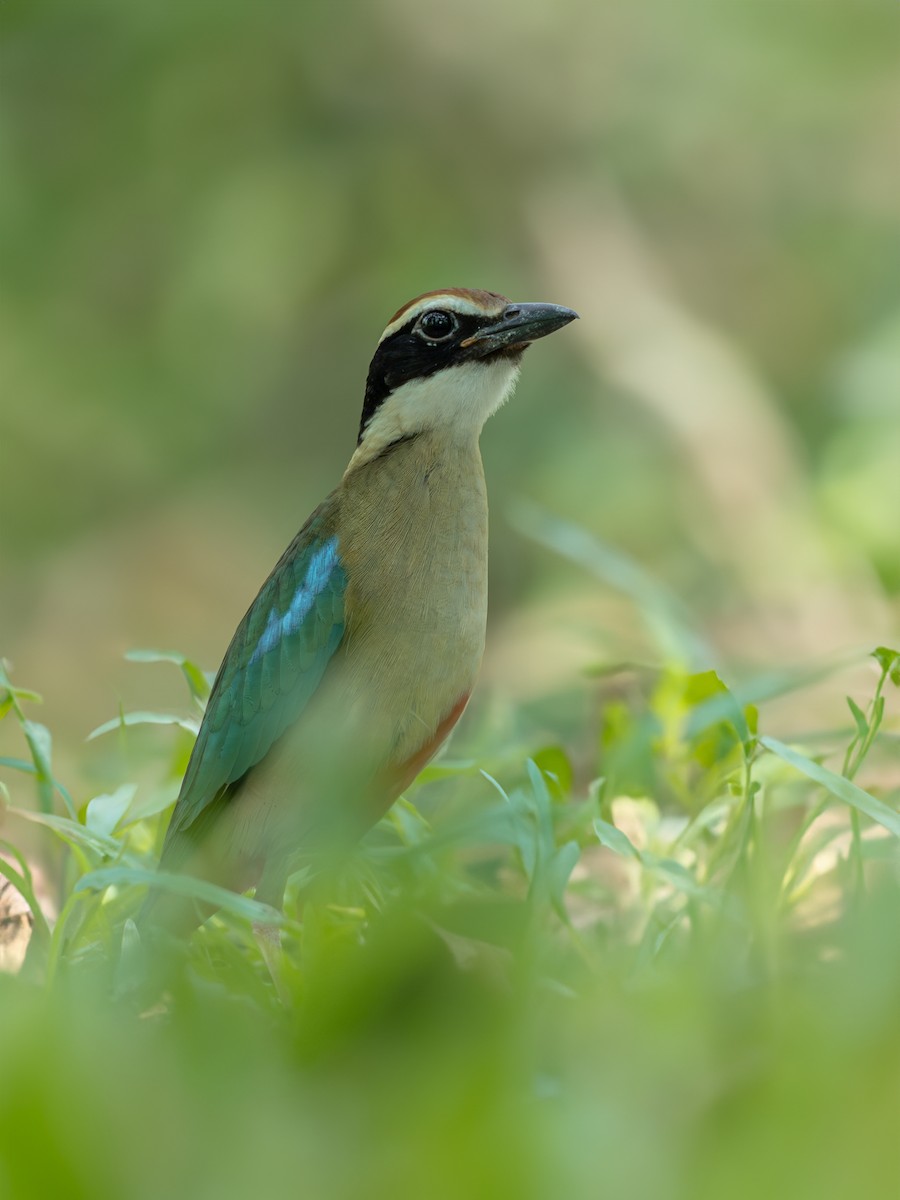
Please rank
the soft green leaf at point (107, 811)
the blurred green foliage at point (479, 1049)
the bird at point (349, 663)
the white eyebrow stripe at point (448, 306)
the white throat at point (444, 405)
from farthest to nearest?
1. the white eyebrow stripe at point (448, 306)
2. the white throat at point (444, 405)
3. the bird at point (349, 663)
4. the soft green leaf at point (107, 811)
5. the blurred green foliage at point (479, 1049)

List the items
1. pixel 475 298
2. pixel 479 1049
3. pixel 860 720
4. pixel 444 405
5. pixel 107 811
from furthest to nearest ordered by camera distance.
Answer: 1. pixel 475 298
2. pixel 444 405
3. pixel 107 811
4. pixel 860 720
5. pixel 479 1049

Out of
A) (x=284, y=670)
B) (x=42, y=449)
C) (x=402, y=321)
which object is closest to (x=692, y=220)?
(x=42, y=449)

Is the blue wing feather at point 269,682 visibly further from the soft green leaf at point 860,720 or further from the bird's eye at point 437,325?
the soft green leaf at point 860,720

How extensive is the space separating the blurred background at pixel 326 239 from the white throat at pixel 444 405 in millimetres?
5337

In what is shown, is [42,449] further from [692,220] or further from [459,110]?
[692,220]

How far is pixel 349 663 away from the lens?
3.14 metres

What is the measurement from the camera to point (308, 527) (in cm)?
347

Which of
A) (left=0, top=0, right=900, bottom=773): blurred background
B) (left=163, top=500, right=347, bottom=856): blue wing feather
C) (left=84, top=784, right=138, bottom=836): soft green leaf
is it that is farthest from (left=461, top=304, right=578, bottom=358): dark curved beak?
(left=0, top=0, right=900, bottom=773): blurred background

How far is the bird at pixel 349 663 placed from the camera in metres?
3.06

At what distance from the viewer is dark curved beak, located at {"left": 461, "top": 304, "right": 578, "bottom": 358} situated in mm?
3615

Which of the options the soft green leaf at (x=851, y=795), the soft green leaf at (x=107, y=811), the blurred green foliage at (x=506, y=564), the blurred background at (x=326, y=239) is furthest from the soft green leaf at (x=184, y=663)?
the blurred background at (x=326, y=239)

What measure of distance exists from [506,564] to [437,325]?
21.3 ft

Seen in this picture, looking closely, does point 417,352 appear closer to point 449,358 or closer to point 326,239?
point 449,358

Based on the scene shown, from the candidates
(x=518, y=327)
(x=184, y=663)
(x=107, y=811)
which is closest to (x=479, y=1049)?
(x=107, y=811)
